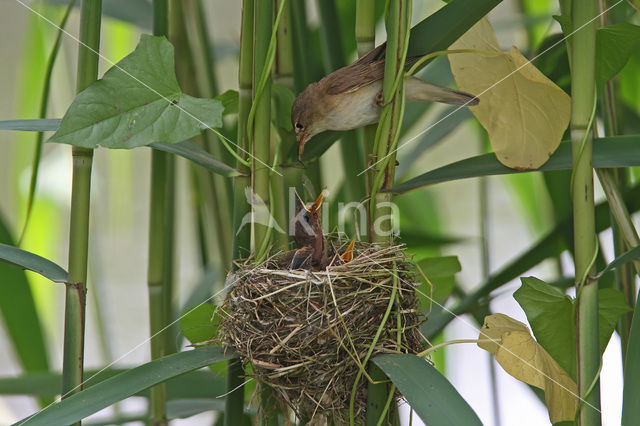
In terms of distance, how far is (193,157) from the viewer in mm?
647

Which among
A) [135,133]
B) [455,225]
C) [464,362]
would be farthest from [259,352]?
[455,225]

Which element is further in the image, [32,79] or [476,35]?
[32,79]

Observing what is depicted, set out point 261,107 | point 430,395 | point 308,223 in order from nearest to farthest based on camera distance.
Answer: point 430,395 → point 261,107 → point 308,223

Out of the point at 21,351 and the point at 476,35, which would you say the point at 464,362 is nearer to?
the point at 21,351

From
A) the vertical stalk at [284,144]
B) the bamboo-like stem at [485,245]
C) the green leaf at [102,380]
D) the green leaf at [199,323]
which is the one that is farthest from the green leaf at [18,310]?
the bamboo-like stem at [485,245]

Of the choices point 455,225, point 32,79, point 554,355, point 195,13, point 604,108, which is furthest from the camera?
point 455,225

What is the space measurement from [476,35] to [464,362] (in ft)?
4.91

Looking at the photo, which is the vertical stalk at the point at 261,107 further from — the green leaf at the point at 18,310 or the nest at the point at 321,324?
the green leaf at the point at 18,310

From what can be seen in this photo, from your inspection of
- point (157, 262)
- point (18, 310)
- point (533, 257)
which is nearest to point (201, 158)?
point (157, 262)

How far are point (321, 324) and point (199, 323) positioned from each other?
0.17m

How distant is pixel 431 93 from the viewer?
0.79 metres

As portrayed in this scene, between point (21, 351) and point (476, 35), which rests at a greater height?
point (476, 35)

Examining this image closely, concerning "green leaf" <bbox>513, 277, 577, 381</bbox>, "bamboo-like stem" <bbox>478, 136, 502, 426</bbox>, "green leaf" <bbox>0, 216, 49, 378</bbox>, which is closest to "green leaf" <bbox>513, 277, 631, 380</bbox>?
"green leaf" <bbox>513, 277, 577, 381</bbox>

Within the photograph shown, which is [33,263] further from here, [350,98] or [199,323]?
[350,98]
